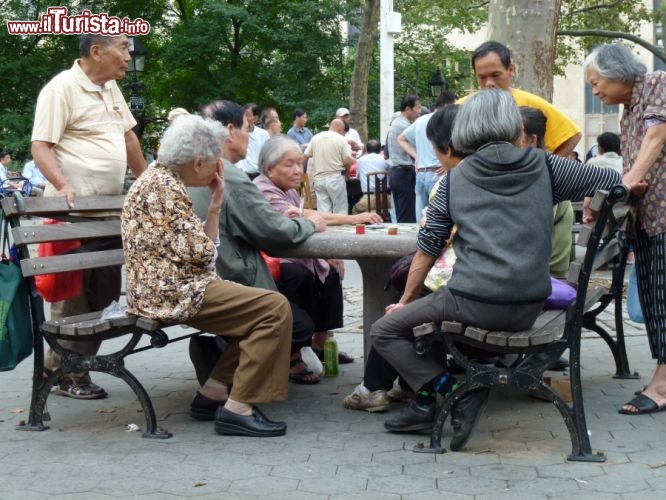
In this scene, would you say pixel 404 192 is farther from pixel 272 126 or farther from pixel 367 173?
pixel 367 173

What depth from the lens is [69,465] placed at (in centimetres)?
466

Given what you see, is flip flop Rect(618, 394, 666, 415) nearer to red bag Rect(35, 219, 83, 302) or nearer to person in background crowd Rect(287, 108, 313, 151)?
red bag Rect(35, 219, 83, 302)

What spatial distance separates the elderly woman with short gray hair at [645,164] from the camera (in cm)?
523

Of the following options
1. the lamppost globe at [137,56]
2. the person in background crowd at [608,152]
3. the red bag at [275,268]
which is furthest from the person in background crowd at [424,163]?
the lamppost globe at [137,56]

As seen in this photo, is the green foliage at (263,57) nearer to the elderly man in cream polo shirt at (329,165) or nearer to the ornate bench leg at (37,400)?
the elderly man in cream polo shirt at (329,165)

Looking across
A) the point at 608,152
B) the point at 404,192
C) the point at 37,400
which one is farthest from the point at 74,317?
the point at 404,192

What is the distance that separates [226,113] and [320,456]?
1873 mm

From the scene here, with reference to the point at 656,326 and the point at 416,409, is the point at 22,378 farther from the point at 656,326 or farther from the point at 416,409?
the point at 656,326

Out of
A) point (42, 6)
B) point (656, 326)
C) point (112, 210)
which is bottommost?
point (656, 326)

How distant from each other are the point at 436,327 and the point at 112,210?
1.95 m

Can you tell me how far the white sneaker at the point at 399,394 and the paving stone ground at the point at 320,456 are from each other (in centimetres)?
11

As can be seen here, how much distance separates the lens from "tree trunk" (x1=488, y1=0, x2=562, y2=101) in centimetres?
1092

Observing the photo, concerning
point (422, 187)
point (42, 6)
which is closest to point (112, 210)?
point (422, 187)

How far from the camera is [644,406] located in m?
5.38
